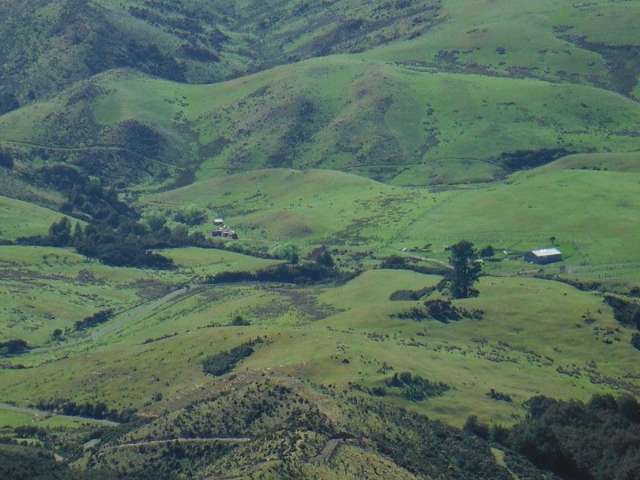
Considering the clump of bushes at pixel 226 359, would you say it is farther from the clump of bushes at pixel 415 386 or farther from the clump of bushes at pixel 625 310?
the clump of bushes at pixel 625 310

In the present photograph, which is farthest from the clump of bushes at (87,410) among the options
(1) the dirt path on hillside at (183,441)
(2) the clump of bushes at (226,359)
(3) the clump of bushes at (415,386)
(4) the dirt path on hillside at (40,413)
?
(3) the clump of bushes at (415,386)

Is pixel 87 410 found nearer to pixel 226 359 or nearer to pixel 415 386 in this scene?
pixel 226 359

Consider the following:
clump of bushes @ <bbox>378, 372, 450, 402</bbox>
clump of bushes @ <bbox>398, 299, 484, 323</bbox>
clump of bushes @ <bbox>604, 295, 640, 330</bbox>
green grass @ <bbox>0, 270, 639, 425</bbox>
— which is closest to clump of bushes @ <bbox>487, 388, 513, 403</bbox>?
green grass @ <bbox>0, 270, 639, 425</bbox>

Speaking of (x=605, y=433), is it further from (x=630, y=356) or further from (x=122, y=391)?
(x=122, y=391)

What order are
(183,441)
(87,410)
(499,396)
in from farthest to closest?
(87,410), (499,396), (183,441)

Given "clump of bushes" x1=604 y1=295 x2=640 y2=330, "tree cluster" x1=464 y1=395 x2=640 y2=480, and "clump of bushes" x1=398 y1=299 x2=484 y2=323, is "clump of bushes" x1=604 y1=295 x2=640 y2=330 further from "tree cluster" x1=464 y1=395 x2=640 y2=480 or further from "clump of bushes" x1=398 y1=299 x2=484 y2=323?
"tree cluster" x1=464 y1=395 x2=640 y2=480

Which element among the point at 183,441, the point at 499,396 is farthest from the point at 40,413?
the point at 499,396

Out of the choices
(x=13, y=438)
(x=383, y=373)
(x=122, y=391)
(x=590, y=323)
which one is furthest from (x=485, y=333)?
(x=13, y=438)

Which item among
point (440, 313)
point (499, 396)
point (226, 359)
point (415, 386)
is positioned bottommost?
point (440, 313)
